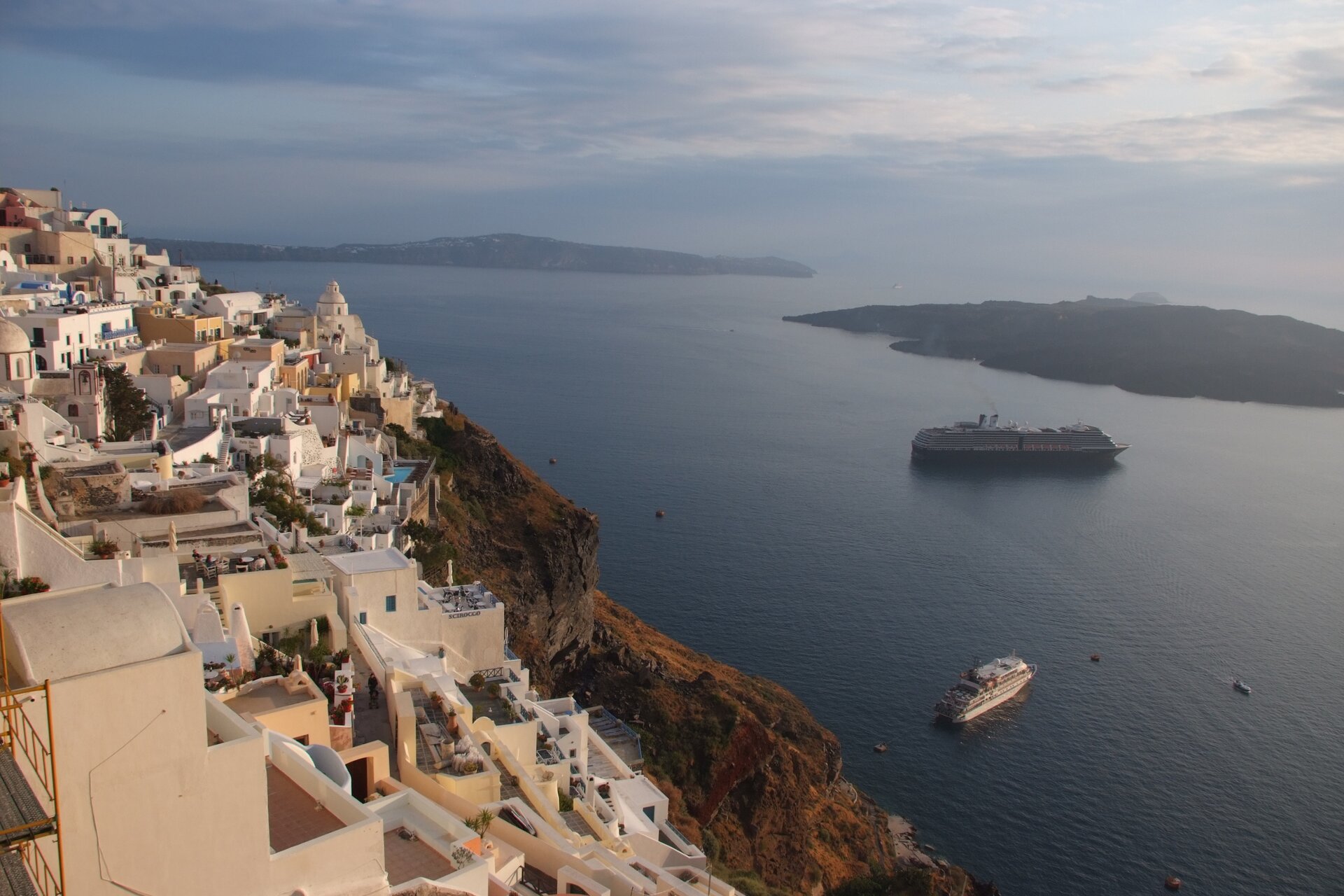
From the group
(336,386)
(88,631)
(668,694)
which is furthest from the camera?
(336,386)

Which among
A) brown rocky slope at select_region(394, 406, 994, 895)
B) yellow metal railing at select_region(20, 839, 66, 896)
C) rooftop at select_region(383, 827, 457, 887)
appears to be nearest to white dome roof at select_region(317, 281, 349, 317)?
brown rocky slope at select_region(394, 406, 994, 895)

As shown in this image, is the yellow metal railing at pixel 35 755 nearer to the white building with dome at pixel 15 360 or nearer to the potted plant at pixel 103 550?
the potted plant at pixel 103 550

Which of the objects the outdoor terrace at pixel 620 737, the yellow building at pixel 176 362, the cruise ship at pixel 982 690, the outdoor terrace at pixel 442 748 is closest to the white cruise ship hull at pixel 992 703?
the cruise ship at pixel 982 690

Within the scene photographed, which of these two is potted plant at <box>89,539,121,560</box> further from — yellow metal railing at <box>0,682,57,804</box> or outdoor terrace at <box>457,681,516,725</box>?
yellow metal railing at <box>0,682,57,804</box>

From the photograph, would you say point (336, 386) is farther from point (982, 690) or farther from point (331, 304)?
point (982, 690)

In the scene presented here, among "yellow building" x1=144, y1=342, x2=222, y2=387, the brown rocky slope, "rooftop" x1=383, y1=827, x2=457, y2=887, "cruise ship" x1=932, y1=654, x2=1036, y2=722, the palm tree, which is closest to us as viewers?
"rooftop" x1=383, y1=827, x2=457, y2=887

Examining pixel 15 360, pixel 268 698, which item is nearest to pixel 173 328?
pixel 15 360
